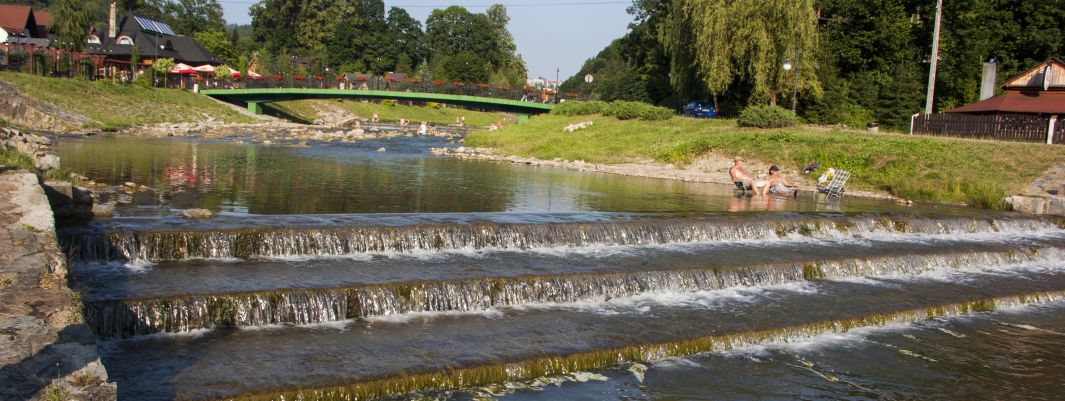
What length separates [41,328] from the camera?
8.52m

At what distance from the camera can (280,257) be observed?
640 inches

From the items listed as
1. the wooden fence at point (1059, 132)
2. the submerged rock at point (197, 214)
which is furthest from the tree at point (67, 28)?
the wooden fence at point (1059, 132)

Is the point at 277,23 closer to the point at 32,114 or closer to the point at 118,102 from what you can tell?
the point at 118,102

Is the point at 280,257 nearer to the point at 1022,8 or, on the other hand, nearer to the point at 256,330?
the point at 256,330

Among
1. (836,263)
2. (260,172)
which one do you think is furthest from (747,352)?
(260,172)

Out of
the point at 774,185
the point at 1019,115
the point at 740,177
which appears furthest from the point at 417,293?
the point at 1019,115

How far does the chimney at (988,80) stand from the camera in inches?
2032

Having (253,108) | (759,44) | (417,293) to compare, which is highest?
(759,44)

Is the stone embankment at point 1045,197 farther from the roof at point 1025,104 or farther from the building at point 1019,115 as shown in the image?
the roof at point 1025,104

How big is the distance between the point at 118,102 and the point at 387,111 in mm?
55964

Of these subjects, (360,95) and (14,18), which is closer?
(360,95)

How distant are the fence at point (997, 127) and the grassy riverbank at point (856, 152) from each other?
2.14 metres

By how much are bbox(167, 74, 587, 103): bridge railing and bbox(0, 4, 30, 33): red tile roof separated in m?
31.0

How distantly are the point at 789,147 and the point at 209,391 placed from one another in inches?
1360
